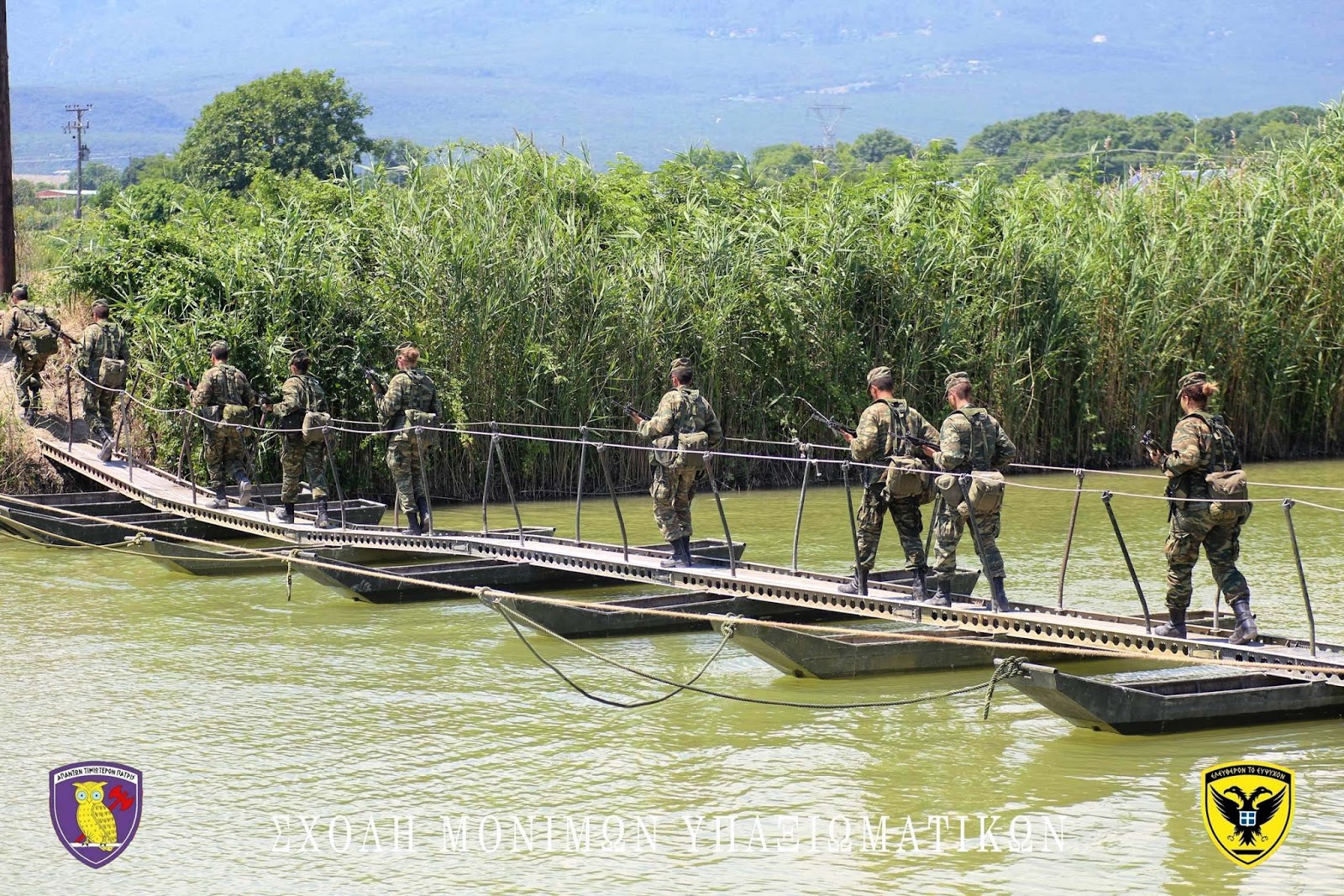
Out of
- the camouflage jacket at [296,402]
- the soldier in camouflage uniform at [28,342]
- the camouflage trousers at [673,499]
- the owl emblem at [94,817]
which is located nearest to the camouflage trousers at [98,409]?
the soldier in camouflage uniform at [28,342]

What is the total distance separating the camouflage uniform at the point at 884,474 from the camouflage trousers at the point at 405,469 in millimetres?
4563

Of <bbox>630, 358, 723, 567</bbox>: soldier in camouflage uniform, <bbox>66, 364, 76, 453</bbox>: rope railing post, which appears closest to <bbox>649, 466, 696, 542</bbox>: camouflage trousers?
<bbox>630, 358, 723, 567</bbox>: soldier in camouflage uniform

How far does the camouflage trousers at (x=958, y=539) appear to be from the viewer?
11.0 meters

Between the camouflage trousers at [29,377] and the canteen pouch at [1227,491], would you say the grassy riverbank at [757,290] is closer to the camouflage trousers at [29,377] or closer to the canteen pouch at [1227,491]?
the camouflage trousers at [29,377]

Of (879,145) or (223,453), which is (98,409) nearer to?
(223,453)

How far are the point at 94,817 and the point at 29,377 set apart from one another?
12.1 m

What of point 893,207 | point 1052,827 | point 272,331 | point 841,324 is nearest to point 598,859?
point 1052,827

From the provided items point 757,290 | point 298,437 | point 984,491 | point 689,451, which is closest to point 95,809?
point 689,451

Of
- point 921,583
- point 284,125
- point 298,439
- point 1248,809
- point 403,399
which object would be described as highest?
point 284,125

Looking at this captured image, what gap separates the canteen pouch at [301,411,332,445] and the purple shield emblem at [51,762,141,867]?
232 inches

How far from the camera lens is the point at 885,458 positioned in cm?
1141

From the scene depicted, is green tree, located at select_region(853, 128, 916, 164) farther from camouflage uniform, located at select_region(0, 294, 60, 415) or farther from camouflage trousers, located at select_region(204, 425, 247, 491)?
camouflage trousers, located at select_region(204, 425, 247, 491)

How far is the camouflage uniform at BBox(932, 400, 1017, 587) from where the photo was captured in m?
11.0

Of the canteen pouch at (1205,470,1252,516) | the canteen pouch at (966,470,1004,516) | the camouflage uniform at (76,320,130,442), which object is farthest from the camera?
the camouflage uniform at (76,320,130,442)
